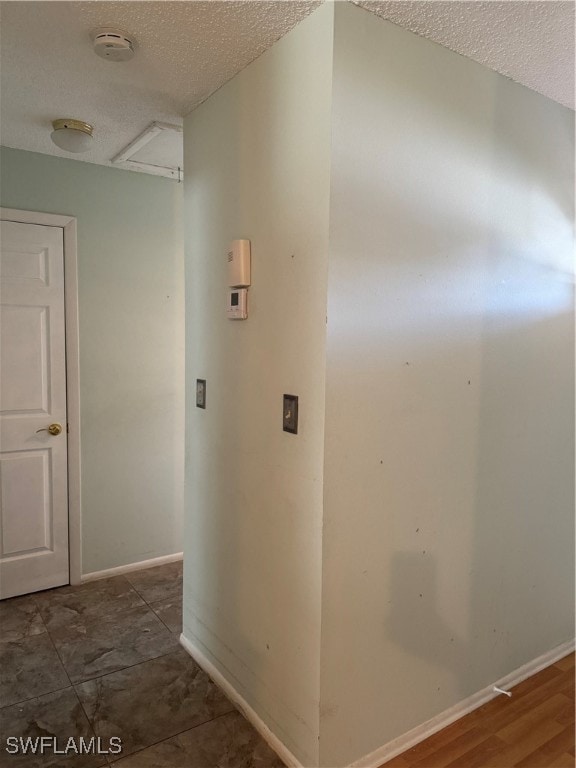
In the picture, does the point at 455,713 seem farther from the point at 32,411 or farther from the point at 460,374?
the point at 32,411

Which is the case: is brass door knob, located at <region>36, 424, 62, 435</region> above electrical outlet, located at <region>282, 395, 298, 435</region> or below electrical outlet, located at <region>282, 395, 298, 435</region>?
below

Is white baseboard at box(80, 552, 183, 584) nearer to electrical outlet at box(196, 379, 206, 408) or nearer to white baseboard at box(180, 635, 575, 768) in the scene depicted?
white baseboard at box(180, 635, 575, 768)

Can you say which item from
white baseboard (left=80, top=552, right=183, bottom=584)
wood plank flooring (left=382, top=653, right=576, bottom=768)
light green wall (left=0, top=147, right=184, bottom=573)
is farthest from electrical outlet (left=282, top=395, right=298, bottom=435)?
white baseboard (left=80, top=552, right=183, bottom=584)

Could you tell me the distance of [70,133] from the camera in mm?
2354

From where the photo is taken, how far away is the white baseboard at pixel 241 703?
178 centimetres

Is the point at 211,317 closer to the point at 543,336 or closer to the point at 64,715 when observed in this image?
the point at 543,336

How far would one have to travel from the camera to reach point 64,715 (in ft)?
6.52

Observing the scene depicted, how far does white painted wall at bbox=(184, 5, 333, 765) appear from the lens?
161 centimetres

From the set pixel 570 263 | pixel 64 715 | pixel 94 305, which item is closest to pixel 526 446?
pixel 570 263

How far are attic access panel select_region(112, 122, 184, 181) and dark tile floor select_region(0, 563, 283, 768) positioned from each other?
7.68ft

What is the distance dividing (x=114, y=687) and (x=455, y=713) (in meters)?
1.32

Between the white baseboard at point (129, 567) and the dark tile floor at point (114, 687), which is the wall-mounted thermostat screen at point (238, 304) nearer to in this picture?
the dark tile floor at point (114, 687)

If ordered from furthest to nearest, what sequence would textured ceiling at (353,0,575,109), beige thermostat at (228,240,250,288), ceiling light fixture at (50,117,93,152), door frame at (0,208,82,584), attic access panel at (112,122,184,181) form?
1. door frame at (0,208,82,584)
2. attic access panel at (112,122,184,181)
3. ceiling light fixture at (50,117,93,152)
4. beige thermostat at (228,240,250,288)
5. textured ceiling at (353,0,575,109)

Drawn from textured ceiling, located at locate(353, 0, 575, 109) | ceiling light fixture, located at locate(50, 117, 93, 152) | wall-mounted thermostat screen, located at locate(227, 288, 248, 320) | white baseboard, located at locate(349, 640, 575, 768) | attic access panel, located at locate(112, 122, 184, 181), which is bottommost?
white baseboard, located at locate(349, 640, 575, 768)
